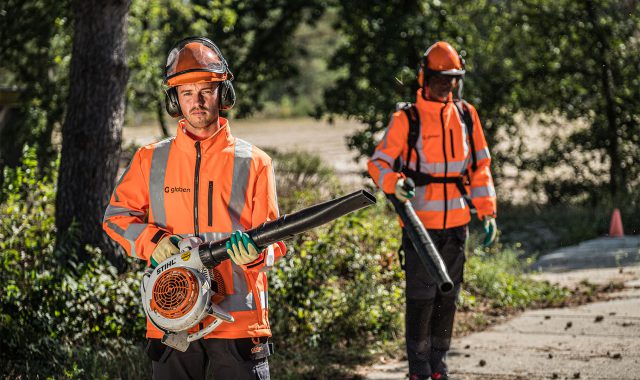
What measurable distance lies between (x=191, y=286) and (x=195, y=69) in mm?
867

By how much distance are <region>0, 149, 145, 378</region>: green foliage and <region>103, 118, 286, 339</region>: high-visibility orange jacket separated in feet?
6.30

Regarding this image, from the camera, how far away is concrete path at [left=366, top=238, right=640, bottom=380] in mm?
6387

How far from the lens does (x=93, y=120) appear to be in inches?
299

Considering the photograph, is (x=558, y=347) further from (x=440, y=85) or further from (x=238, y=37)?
(x=238, y=37)

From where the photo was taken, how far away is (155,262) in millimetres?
3766

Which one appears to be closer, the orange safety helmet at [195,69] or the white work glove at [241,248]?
the white work glove at [241,248]

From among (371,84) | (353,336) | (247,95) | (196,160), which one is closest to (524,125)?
(371,84)

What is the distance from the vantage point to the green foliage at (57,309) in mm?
5848

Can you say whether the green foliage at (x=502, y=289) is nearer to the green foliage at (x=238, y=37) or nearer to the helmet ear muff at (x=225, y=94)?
the helmet ear muff at (x=225, y=94)

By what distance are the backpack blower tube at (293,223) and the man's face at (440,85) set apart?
261cm

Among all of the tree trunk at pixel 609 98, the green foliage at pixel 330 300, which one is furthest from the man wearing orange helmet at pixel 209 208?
the tree trunk at pixel 609 98

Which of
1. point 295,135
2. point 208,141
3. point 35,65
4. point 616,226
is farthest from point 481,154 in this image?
point 295,135

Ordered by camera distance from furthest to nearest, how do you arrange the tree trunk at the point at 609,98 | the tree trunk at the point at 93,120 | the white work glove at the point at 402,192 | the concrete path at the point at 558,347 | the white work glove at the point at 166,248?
the tree trunk at the point at 609,98 → the tree trunk at the point at 93,120 → the concrete path at the point at 558,347 → the white work glove at the point at 402,192 → the white work glove at the point at 166,248

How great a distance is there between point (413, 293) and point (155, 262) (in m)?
2.39
